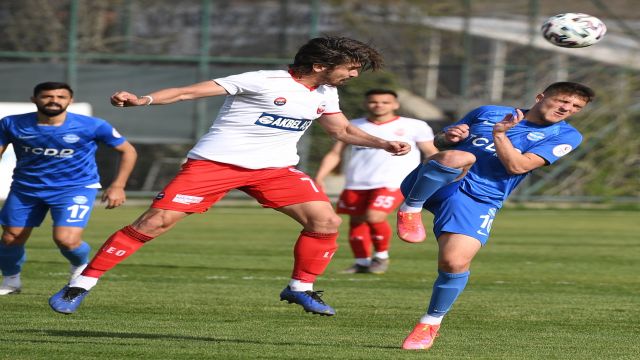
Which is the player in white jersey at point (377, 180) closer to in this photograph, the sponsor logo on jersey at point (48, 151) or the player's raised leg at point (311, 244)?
the sponsor logo on jersey at point (48, 151)

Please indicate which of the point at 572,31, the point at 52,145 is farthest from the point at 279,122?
the point at 52,145

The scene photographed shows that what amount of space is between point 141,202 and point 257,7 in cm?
530

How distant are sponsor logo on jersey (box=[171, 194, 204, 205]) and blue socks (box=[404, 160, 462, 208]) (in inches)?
54.4

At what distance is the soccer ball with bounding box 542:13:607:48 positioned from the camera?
28.7 feet

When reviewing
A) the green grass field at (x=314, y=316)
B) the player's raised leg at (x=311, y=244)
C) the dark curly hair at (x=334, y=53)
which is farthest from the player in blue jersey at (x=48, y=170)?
the dark curly hair at (x=334, y=53)

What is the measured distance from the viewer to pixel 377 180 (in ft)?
45.4

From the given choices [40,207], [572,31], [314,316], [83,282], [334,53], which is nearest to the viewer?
[83,282]

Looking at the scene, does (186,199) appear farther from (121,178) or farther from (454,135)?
(121,178)

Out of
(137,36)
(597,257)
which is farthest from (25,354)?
(137,36)

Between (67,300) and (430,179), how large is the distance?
2.38 m

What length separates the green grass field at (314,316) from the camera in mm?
7672

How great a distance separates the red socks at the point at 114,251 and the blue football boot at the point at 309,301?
1027mm

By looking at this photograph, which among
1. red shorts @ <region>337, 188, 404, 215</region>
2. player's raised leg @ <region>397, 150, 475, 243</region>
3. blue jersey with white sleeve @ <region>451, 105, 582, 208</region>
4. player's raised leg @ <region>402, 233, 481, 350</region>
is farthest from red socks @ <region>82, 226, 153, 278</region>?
red shorts @ <region>337, 188, 404, 215</region>

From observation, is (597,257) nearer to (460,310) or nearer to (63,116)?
(460,310)
